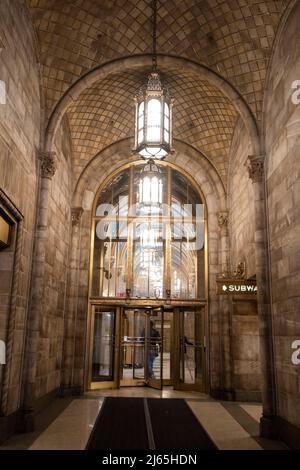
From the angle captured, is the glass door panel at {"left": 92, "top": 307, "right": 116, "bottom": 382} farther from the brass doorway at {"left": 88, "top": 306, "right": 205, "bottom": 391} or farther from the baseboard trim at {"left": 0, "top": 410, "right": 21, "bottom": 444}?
the baseboard trim at {"left": 0, "top": 410, "right": 21, "bottom": 444}

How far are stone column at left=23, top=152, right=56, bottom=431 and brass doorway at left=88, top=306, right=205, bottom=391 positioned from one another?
4018 millimetres

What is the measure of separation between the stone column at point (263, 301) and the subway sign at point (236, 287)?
99 cm

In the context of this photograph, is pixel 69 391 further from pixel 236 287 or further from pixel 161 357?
pixel 236 287

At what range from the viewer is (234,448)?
552 centimetres

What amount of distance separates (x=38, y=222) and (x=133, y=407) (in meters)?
4.31

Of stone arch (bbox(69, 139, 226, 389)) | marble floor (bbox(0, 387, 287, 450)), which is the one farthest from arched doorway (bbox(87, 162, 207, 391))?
marble floor (bbox(0, 387, 287, 450))

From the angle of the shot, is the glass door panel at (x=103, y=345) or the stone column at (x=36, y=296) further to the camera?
the glass door panel at (x=103, y=345)

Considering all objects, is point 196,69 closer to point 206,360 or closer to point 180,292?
point 180,292

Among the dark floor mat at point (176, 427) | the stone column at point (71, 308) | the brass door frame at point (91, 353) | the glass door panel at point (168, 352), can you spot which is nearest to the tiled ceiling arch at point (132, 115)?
the stone column at point (71, 308)

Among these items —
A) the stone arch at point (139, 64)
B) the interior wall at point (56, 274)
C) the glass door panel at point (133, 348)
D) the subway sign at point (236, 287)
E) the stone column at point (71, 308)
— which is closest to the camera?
the stone arch at point (139, 64)

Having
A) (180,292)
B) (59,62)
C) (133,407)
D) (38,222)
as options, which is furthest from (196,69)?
(133,407)

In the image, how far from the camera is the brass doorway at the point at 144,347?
10781 millimetres

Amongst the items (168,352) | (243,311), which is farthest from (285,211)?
(168,352)

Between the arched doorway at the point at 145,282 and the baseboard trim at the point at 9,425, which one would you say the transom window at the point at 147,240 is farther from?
the baseboard trim at the point at 9,425
